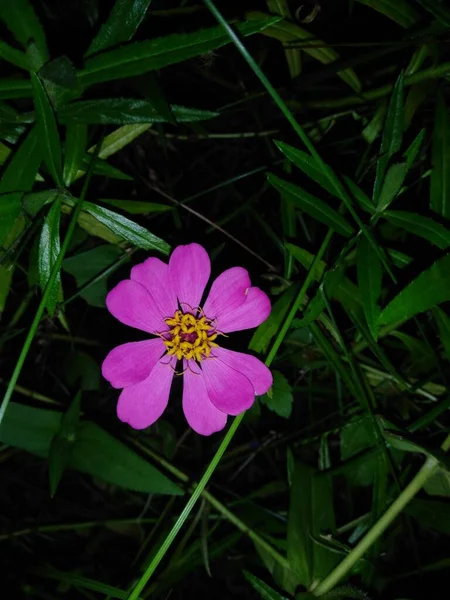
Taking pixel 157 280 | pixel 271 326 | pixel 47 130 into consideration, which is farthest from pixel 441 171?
pixel 47 130

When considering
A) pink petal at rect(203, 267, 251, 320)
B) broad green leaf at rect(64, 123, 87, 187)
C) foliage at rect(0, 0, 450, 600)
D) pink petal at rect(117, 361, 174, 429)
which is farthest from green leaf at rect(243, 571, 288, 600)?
broad green leaf at rect(64, 123, 87, 187)

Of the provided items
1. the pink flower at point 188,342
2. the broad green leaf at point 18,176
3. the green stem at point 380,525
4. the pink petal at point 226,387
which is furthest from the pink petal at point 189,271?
the green stem at point 380,525

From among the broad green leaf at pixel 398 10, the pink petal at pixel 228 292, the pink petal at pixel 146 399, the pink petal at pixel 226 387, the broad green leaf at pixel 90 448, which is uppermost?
the broad green leaf at pixel 398 10

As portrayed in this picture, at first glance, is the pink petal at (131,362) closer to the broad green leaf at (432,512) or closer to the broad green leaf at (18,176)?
the broad green leaf at (18,176)

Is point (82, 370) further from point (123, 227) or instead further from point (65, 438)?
point (123, 227)

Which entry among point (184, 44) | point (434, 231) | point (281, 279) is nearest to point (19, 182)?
point (184, 44)
